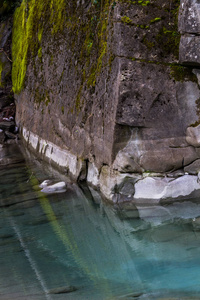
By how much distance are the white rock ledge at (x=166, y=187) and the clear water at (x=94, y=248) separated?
0.19 metres

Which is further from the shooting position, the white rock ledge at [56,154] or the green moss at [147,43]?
the white rock ledge at [56,154]

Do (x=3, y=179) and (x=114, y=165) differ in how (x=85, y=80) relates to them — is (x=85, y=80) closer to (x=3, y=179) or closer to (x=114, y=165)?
(x=114, y=165)

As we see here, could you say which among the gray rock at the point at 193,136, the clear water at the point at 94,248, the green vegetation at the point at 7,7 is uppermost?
the green vegetation at the point at 7,7

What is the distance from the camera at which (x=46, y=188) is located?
22.9 feet

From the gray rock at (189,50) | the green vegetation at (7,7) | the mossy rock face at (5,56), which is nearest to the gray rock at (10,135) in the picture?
the mossy rock face at (5,56)

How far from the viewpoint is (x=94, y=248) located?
4.37 metres

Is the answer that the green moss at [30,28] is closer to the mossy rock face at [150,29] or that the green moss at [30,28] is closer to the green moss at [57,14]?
the green moss at [57,14]

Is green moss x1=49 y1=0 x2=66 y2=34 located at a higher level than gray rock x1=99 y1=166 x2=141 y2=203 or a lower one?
higher

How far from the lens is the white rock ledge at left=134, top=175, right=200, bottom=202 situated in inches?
217

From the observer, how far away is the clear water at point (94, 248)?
329 cm

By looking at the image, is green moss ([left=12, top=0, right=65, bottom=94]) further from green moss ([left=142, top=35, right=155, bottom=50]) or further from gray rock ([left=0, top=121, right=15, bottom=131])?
green moss ([left=142, top=35, right=155, bottom=50])

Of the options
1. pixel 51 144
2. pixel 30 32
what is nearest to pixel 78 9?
pixel 51 144

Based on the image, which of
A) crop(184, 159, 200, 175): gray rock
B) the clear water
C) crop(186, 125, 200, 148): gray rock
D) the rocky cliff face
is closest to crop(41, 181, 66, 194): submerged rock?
the clear water

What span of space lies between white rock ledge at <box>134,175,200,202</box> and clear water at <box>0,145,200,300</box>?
0.61 ft
